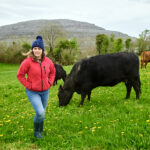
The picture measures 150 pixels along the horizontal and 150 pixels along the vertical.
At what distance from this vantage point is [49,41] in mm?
61438

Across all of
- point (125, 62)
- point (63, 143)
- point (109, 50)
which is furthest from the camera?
point (109, 50)

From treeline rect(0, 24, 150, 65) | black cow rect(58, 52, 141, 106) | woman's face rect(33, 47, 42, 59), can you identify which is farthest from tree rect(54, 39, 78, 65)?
woman's face rect(33, 47, 42, 59)

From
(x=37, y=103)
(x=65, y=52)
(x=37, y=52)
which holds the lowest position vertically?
(x=37, y=103)

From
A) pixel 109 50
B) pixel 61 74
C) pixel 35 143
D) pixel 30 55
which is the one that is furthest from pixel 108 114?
pixel 109 50

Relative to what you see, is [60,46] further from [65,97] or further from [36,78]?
[36,78]

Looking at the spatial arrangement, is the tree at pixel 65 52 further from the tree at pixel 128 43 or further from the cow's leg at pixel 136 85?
the cow's leg at pixel 136 85

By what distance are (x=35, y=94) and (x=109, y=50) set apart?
222ft

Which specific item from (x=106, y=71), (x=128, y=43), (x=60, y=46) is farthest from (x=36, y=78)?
(x=128, y=43)

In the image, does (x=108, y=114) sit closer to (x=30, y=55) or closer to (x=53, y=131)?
(x=53, y=131)

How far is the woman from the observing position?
13.9 ft

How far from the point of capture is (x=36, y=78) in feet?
14.1

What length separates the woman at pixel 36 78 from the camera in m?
4.24

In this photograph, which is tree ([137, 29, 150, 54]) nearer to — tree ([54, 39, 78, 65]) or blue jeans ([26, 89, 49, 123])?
tree ([54, 39, 78, 65])

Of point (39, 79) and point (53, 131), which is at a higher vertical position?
point (39, 79)
